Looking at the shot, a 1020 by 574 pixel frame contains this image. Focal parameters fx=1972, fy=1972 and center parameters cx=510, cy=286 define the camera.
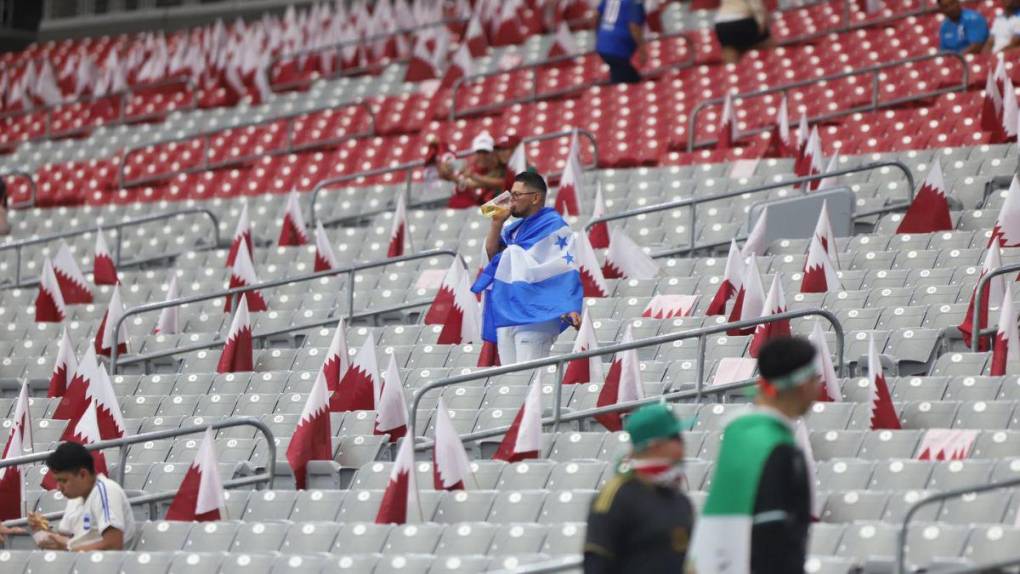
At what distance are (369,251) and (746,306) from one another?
5.15m

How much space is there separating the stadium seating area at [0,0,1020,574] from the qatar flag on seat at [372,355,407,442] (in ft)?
0.31

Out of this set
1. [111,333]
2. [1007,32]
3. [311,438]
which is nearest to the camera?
[311,438]

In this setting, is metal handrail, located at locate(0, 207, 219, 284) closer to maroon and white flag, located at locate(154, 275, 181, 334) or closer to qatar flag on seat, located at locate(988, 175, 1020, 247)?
maroon and white flag, located at locate(154, 275, 181, 334)

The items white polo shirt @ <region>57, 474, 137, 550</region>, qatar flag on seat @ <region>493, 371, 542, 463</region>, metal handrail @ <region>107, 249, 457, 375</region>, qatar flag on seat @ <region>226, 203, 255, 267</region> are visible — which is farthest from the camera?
qatar flag on seat @ <region>226, 203, 255, 267</region>

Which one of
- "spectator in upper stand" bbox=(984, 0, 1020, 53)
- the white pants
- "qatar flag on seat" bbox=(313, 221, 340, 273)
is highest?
"spectator in upper stand" bbox=(984, 0, 1020, 53)

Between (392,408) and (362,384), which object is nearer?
(392,408)

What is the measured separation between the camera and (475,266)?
14898 mm

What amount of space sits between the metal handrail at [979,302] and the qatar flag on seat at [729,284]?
1.94m

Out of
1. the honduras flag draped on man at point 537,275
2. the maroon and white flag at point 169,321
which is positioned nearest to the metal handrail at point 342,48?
the maroon and white flag at point 169,321

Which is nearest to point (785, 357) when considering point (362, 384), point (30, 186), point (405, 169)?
point (362, 384)

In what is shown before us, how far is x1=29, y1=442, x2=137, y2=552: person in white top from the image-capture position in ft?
30.5

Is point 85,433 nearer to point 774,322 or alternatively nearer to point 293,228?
point 774,322

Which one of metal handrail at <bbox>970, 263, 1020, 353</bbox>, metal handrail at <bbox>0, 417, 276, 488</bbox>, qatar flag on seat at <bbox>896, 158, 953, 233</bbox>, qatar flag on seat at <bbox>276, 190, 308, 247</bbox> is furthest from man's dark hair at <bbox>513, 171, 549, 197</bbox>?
qatar flag on seat at <bbox>276, 190, 308, 247</bbox>

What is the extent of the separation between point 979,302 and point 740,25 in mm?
8730
